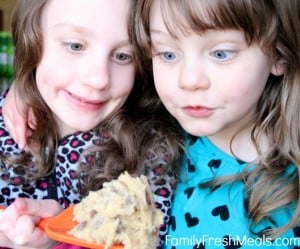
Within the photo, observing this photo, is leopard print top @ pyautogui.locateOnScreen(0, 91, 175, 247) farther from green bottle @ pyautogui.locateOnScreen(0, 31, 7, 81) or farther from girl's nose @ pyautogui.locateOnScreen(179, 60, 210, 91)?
green bottle @ pyautogui.locateOnScreen(0, 31, 7, 81)

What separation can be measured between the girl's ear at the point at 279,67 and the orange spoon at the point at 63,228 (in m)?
0.45

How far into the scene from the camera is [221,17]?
0.86 meters

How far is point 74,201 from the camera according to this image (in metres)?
1.11

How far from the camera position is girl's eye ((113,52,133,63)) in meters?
1.02

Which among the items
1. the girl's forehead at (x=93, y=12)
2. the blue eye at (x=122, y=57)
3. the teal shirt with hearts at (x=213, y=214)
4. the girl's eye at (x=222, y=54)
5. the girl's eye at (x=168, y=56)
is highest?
the girl's forehead at (x=93, y=12)

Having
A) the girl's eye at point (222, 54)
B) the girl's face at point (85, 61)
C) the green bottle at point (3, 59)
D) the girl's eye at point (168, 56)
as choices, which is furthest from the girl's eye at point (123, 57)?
the green bottle at point (3, 59)

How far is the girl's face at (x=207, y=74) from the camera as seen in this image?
0.89 meters

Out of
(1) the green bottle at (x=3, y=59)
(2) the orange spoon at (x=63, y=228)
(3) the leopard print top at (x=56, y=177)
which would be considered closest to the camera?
(2) the orange spoon at (x=63, y=228)

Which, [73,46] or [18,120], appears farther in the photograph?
[18,120]

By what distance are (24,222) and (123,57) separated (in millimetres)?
388

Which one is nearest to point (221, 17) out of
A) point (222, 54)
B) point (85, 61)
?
point (222, 54)

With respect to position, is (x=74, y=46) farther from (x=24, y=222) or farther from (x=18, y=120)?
(x=24, y=222)

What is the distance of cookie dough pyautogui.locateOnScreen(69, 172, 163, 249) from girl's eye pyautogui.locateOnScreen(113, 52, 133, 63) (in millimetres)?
271

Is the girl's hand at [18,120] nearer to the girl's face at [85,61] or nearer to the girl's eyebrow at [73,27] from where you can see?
the girl's face at [85,61]
